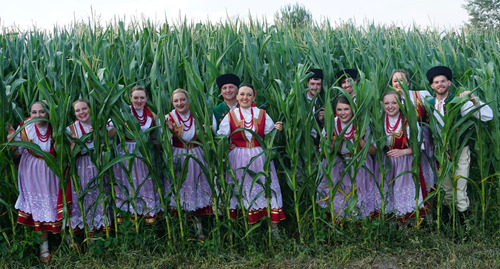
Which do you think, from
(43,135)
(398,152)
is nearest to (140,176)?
(43,135)

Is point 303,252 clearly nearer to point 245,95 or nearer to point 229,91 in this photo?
point 245,95

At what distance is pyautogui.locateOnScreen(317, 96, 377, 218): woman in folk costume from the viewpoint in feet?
12.1

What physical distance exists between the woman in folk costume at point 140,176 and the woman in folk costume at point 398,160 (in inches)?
78.3

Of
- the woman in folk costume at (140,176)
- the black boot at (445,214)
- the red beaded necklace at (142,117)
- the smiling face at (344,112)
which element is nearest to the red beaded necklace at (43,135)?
the woman in folk costume at (140,176)

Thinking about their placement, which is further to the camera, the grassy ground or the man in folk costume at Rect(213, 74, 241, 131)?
the man in folk costume at Rect(213, 74, 241, 131)

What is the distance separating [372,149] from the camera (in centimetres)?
374

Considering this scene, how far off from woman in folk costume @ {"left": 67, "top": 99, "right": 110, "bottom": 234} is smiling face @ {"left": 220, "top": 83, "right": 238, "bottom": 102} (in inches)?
45.1

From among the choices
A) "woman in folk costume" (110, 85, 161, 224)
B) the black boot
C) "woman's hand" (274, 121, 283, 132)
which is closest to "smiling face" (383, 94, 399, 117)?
"woman's hand" (274, 121, 283, 132)

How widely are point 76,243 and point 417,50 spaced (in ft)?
16.3

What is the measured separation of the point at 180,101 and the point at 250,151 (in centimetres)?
71

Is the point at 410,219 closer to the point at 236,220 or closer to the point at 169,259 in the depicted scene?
the point at 236,220

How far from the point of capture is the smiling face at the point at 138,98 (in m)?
3.62

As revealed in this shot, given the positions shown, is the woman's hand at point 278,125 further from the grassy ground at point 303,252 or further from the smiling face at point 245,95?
the grassy ground at point 303,252

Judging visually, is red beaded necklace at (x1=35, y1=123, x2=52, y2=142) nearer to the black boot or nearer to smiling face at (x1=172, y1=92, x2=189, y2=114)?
smiling face at (x1=172, y1=92, x2=189, y2=114)
